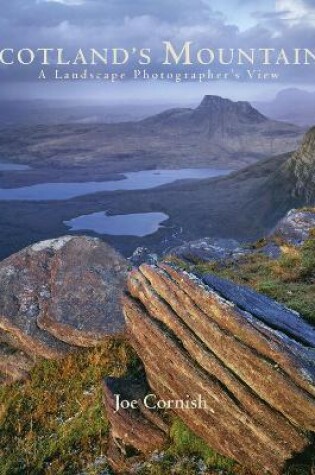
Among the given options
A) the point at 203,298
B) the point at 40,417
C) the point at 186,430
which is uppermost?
the point at 203,298

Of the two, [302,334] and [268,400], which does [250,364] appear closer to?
[268,400]

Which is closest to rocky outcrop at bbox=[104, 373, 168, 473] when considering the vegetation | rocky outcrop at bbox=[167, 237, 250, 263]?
the vegetation

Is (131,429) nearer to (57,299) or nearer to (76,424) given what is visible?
(76,424)

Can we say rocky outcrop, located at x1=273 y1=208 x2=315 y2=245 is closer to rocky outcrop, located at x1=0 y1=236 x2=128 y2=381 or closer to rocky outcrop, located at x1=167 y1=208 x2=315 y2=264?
rocky outcrop, located at x1=167 y1=208 x2=315 y2=264

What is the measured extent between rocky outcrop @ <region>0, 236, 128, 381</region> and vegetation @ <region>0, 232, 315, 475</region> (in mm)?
669

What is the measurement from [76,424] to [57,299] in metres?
5.58

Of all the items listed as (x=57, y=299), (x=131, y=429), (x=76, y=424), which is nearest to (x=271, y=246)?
(x=57, y=299)

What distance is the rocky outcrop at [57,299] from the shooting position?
16141 millimetres

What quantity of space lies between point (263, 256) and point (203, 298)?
1754 cm

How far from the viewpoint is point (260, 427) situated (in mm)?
9969

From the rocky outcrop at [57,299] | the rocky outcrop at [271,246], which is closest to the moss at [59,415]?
the rocky outcrop at [57,299]

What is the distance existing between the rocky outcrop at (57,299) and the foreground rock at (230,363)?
3.93 m

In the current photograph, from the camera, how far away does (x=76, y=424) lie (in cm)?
1266

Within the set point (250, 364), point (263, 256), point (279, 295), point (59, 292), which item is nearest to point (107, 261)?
point (59, 292)
